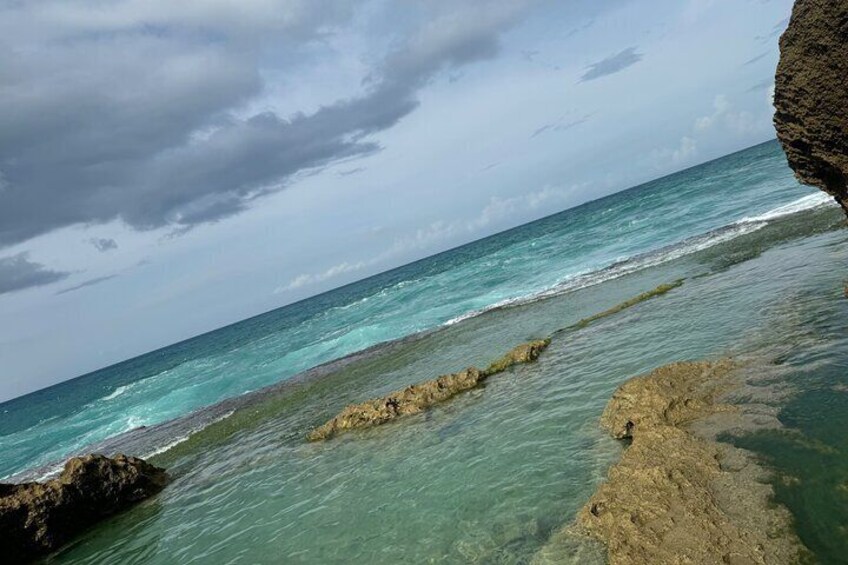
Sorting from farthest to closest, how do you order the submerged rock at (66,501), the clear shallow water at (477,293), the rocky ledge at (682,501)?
the clear shallow water at (477,293) → the submerged rock at (66,501) → the rocky ledge at (682,501)

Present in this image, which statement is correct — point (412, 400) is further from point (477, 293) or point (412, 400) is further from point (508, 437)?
point (477, 293)

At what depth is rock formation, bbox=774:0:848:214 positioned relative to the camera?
25.5 feet

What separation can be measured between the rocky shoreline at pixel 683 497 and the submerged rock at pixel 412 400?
20.5ft

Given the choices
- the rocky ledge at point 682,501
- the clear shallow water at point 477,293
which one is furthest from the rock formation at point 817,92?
the clear shallow water at point 477,293

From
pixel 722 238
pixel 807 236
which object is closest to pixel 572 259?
pixel 722 238

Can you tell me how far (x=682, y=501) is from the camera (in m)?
5.62

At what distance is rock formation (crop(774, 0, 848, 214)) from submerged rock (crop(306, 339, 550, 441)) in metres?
8.08

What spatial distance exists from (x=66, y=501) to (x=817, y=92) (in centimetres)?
1831

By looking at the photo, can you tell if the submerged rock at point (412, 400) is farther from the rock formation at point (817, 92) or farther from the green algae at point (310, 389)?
the rock formation at point (817, 92)

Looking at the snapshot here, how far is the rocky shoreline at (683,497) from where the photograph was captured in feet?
15.8

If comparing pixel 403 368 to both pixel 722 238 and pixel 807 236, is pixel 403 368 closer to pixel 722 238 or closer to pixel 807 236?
pixel 807 236

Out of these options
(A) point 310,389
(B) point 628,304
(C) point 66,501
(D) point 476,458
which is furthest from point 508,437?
(A) point 310,389

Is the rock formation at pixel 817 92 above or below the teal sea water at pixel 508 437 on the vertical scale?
above

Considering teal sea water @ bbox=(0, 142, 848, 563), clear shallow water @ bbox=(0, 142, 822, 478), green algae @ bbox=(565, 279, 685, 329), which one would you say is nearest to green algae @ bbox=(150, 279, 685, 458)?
green algae @ bbox=(565, 279, 685, 329)
